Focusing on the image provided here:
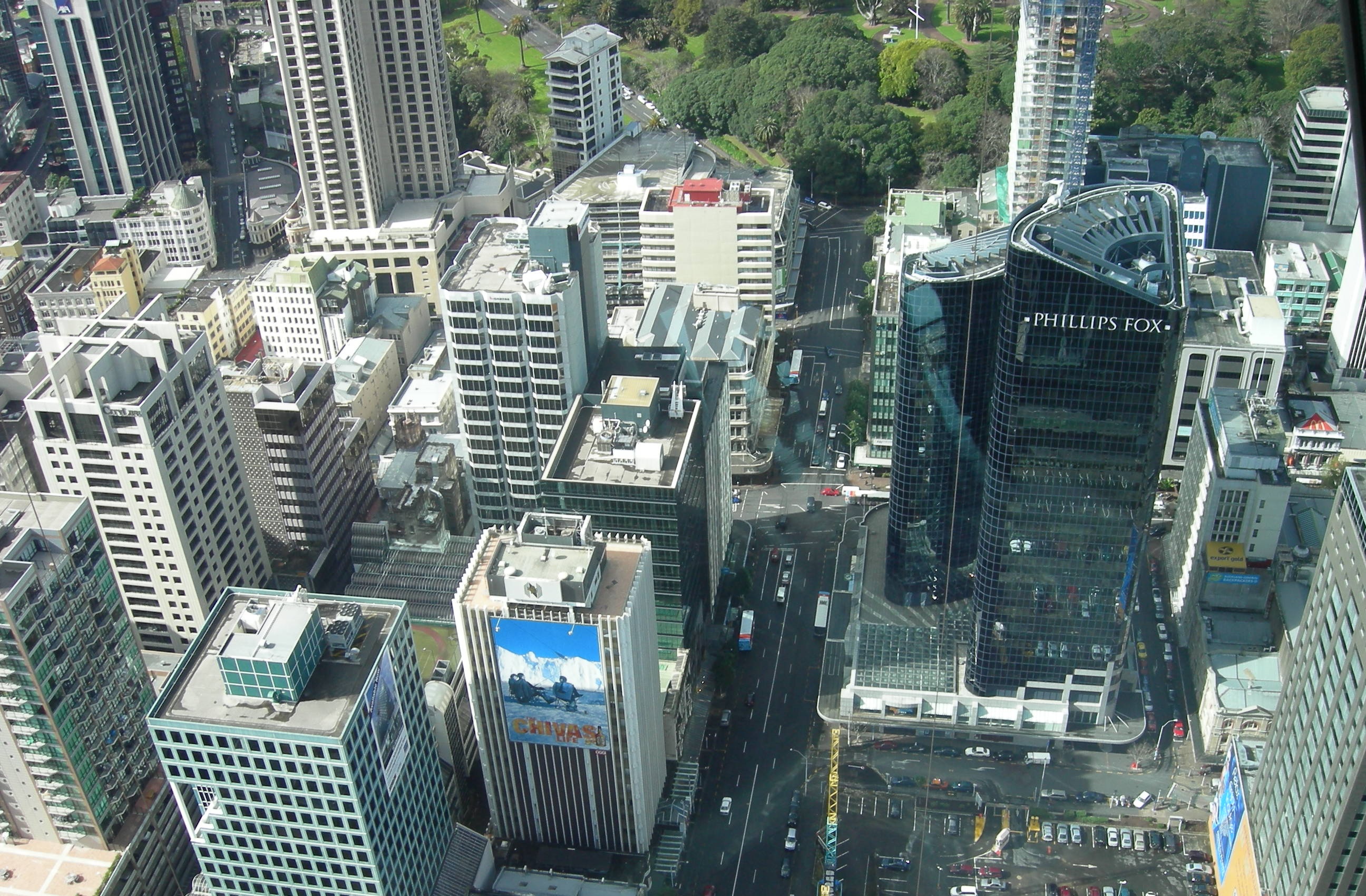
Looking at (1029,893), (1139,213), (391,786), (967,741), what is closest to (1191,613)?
(967,741)

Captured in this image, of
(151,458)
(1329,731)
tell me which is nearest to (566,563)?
(151,458)

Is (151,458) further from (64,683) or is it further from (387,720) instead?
(387,720)

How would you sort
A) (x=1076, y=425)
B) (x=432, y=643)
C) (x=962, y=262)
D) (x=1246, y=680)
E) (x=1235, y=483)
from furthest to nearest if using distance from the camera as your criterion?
(x=432, y=643) → (x=1235, y=483) → (x=1246, y=680) → (x=962, y=262) → (x=1076, y=425)

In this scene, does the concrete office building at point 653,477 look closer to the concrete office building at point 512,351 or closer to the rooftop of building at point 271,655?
the concrete office building at point 512,351

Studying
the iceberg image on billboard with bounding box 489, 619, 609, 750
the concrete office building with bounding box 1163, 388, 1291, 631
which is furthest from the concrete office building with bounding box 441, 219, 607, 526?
the concrete office building with bounding box 1163, 388, 1291, 631

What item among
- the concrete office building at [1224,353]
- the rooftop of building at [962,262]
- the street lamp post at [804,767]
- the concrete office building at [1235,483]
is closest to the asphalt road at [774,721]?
the street lamp post at [804,767]

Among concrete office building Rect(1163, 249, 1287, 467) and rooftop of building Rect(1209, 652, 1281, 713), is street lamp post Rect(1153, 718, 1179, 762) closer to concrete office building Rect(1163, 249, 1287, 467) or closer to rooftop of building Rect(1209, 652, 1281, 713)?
rooftop of building Rect(1209, 652, 1281, 713)

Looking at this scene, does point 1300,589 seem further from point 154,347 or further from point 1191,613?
point 154,347

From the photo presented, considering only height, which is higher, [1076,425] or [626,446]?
[1076,425]
